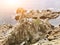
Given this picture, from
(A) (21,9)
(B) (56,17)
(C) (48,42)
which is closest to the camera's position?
(C) (48,42)

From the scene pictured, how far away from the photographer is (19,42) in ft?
17.6

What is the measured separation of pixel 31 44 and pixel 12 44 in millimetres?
548

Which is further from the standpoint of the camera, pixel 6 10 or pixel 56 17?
pixel 6 10

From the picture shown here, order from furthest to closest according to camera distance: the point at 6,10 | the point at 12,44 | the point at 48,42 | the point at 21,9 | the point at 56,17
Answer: the point at 6,10
the point at 21,9
the point at 56,17
the point at 12,44
the point at 48,42

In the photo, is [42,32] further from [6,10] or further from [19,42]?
[6,10]

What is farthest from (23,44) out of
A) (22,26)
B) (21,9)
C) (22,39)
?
(21,9)

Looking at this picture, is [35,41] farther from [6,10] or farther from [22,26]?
[6,10]

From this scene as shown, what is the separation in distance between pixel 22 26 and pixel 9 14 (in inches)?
128

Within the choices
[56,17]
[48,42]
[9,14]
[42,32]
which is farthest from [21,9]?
[48,42]

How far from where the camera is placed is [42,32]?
563 cm

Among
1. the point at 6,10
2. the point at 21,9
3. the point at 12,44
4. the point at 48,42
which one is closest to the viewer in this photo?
the point at 48,42

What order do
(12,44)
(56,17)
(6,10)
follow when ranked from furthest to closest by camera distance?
(6,10) → (56,17) → (12,44)

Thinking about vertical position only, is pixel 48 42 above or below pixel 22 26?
below

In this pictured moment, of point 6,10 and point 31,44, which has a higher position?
point 6,10
